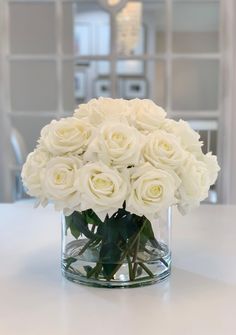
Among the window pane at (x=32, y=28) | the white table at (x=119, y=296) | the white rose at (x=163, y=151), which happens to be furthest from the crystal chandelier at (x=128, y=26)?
the white rose at (x=163, y=151)

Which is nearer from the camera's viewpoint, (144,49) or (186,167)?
(186,167)

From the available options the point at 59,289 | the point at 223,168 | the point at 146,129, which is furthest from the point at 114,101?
the point at 223,168

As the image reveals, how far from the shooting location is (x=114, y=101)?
1.03 m

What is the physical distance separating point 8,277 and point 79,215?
0.62 ft

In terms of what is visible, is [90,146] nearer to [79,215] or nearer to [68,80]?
[79,215]

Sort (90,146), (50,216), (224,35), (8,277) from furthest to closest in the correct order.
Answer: (224,35), (50,216), (8,277), (90,146)

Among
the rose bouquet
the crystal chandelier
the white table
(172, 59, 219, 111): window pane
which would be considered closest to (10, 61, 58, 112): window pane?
the crystal chandelier

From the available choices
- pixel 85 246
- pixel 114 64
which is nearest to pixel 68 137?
pixel 85 246

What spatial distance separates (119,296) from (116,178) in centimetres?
21

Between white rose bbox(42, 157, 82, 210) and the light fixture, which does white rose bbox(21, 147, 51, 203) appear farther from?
the light fixture

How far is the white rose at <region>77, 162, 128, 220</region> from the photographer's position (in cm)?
91

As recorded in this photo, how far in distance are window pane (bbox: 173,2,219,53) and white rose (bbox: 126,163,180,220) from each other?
2281 mm

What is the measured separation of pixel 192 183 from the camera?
3.19 ft

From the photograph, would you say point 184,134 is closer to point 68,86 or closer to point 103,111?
point 103,111
